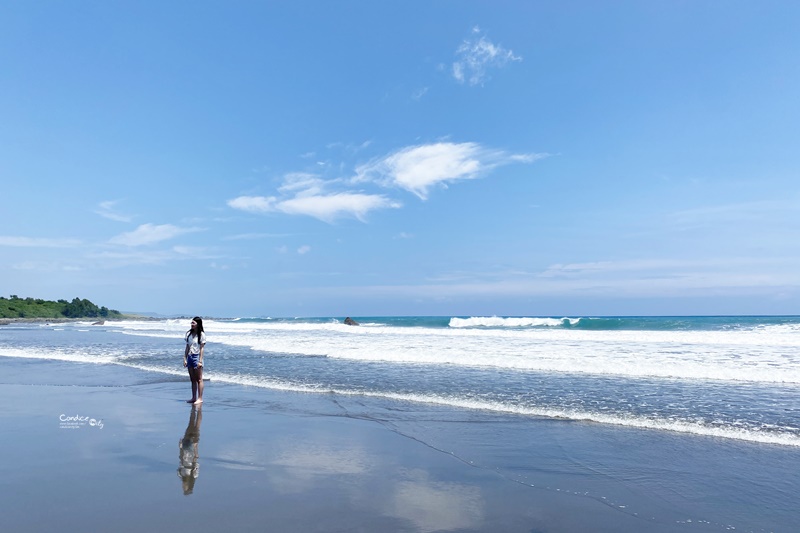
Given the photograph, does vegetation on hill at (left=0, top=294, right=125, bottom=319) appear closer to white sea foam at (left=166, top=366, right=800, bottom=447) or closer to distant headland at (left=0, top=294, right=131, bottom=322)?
distant headland at (left=0, top=294, right=131, bottom=322)

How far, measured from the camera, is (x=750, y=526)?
4.84 metres

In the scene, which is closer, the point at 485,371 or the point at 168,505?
the point at 168,505

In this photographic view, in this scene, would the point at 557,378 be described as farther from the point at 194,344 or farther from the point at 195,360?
the point at 194,344

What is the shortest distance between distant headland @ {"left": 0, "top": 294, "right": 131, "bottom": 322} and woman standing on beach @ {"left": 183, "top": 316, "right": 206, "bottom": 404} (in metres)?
87.0

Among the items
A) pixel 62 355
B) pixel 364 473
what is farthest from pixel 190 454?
pixel 62 355

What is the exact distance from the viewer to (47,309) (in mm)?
94625

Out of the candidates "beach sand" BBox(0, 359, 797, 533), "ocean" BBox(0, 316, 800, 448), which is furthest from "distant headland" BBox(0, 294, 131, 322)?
"beach sand" BBox(0, 359, 797, 533)

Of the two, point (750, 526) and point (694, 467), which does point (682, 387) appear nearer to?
point (694, 467)

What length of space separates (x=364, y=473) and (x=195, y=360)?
6.58 metres

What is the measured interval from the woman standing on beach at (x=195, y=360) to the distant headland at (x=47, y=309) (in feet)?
285

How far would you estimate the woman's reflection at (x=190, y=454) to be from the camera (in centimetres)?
593

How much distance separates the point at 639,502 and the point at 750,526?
1000 mm

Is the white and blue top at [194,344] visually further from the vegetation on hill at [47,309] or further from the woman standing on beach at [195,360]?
the vegetation on hill at [47,309]

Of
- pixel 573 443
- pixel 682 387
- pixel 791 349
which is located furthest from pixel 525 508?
pixel 791 349
